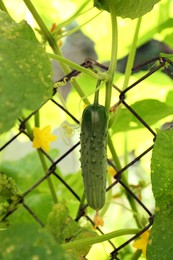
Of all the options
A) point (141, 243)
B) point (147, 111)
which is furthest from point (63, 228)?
point (147, 111)

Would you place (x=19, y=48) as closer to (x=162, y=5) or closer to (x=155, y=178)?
(x=155, y=178)

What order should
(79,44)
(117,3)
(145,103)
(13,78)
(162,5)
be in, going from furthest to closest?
1. (79,44)
2. (162,5)
3. (145,103)
4. (117,3)
5. (13,78)

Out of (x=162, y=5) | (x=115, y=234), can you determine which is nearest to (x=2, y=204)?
(x=115, y=234)

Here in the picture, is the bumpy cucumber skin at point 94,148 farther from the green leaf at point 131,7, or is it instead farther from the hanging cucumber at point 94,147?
the green leaf at point 131,7

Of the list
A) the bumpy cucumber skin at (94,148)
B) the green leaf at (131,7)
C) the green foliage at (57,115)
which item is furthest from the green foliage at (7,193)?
the green leaf at (131,7)

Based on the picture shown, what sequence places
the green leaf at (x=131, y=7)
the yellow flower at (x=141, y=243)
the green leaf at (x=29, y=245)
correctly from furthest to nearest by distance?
the yellow flower at (x=141, y=243) → the green leaf at (x=131, y=7) → the green leaf at (x=29, y=245)

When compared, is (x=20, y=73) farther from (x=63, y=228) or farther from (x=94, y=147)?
(x=63, y=228)

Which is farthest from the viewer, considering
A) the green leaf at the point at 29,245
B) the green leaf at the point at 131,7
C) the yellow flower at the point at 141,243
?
the yellow flower at the point at 141,243
